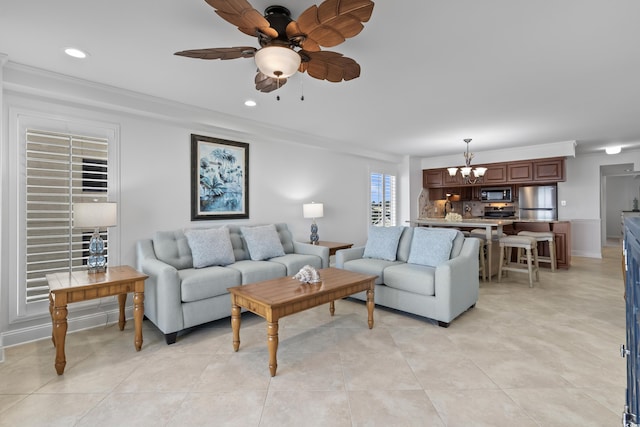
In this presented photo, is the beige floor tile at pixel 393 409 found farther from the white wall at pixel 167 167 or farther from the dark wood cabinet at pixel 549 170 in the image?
the dark wood cabinet at pixel 549 170

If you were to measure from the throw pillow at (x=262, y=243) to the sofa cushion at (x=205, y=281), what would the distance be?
0.67 meters

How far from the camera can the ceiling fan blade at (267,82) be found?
7.80 feet

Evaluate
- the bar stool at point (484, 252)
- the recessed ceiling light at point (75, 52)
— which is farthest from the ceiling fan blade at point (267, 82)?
the bar stool at point (484, 252)

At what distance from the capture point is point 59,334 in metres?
2.24

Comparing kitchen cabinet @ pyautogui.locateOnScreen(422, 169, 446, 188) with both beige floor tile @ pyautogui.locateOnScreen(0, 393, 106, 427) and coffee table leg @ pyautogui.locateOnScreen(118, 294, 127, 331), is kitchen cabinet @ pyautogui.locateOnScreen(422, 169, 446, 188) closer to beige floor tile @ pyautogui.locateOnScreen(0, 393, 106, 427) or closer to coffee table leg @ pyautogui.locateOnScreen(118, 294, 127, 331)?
coffee table leg @ pyautogui.locateOnScreen(118, 294, 127, 331)

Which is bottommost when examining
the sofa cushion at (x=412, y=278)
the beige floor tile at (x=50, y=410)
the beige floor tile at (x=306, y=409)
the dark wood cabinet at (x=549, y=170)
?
the beige floor tile at (x=50, y=410)

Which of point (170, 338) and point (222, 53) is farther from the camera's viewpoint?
point (170, 338)

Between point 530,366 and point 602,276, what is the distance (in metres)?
4.15

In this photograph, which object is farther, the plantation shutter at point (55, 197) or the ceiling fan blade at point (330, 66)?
the plantation shutter at point (55, 197)

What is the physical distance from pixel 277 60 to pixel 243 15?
12.8 inches

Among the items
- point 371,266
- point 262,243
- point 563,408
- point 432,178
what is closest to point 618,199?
point 432,178

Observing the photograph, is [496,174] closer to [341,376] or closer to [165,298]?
[341,376]

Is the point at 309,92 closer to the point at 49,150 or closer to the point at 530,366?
the point at 49,150

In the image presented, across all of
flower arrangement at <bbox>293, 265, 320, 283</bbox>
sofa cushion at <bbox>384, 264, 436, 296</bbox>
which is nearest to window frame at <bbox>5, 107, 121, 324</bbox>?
flower arrangement at <bbox>293, 265, 320, 283</bbox>
